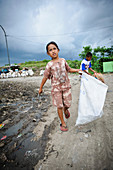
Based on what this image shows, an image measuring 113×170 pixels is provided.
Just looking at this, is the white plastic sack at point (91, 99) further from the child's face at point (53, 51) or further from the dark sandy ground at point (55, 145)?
the child's face at point (53, 51)

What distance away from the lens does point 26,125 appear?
76.3 inches

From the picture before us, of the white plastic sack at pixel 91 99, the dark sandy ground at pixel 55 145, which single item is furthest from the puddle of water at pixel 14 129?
the white plastic sack at pixel 91 99

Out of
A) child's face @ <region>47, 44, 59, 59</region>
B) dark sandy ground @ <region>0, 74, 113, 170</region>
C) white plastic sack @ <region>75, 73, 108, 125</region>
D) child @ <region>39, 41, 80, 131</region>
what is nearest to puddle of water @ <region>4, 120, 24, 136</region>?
dark sandy ground @ <region>0, 74, 113, 170</region>

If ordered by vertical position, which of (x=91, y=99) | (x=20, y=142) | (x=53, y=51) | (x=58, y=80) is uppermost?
(x=53, y=51)

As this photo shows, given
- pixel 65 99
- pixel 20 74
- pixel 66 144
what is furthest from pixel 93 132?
pixel 20 74

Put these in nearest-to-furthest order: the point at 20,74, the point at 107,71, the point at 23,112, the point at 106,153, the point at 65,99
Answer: the point at 106,153 < the point at 65,99 < the point at 23,112 < the point at 107,71 < the point at 20,74

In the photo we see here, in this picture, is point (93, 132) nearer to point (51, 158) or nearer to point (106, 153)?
point (106, 153)

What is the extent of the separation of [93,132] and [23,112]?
74.4 inches

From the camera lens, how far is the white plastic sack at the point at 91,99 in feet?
4.88

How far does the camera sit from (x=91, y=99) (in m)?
1.55

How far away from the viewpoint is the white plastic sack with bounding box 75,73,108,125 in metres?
1.49

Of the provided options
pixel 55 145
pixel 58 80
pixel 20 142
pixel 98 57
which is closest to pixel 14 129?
pixel 20 142

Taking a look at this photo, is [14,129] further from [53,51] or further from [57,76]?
[53,51]

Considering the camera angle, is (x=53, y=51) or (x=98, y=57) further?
(x=98, y=57)
